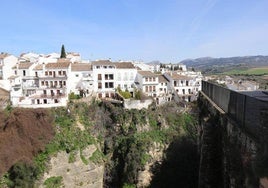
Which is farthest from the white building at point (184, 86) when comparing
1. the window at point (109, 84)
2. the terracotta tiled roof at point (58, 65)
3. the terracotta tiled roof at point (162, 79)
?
the terracotta tiled roof at point (58, 65)

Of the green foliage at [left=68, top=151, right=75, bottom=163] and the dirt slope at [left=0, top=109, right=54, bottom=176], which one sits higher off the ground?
the dirt slope at [left=0, top=109, right=54, bottom=176]

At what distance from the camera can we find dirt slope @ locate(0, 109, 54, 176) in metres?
29.6

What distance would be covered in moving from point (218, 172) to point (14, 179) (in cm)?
1948

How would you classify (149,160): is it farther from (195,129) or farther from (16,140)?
(16,140)

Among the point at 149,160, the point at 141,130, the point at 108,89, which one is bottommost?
the point at 149,160

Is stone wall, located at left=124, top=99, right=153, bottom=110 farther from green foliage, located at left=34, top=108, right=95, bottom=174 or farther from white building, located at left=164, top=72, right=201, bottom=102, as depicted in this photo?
white building, located at left=164, top=72, right=201, bottom=102

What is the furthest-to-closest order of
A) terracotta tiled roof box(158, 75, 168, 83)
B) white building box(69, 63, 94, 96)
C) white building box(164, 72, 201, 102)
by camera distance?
terracotta tiled roof box(158, 75, 168, 83), white building box(164, 72, 201, 102), white building box(69, 63, 94, 96)

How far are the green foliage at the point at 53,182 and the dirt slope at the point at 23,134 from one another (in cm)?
285

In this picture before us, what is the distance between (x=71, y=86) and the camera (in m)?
43.7

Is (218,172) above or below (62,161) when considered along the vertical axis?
above

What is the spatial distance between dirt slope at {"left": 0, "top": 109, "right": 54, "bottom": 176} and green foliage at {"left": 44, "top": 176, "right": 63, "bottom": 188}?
2848mm

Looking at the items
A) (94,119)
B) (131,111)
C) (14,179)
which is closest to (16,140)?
(14,179)

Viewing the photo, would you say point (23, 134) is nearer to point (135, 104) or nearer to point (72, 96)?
point (72, 96)

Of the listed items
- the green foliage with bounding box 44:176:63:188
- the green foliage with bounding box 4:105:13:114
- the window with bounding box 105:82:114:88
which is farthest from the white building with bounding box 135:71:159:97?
the green foliage with bounding box 44:176:63:188
